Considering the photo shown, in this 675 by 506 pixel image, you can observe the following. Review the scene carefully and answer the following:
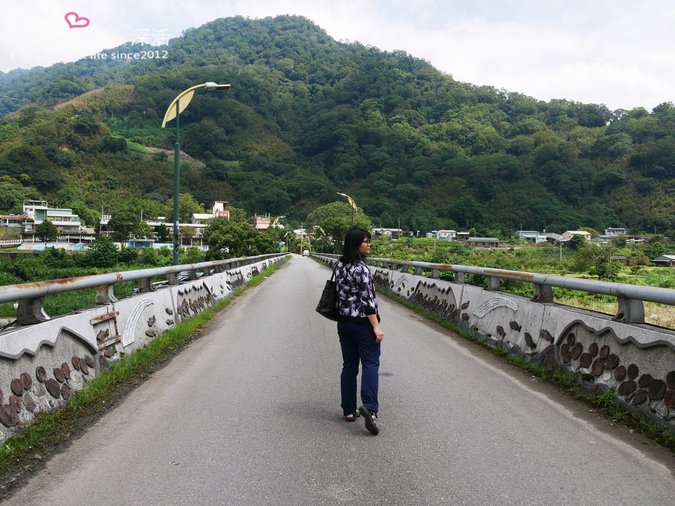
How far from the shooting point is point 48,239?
115000 mm

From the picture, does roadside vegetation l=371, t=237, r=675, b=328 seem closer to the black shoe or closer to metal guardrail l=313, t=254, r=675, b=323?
metal guardrail l=313, t=254, r=675, b=323

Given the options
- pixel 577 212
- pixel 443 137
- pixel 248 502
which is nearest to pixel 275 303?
pixel 248 502

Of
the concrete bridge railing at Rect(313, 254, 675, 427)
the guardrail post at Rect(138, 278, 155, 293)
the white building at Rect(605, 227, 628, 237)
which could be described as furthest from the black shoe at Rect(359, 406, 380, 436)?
the white building at Rect(605, 227, 628, 237)

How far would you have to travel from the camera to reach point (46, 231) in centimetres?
11106

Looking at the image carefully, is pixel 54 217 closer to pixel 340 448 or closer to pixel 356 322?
pixel 356 322

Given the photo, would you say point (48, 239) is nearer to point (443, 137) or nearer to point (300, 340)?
point (300, 340)

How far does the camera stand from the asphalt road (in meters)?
3.15

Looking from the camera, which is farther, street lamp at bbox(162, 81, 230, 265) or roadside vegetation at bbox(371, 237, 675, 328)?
street lamp at bbox(162, 81, 230, 265)

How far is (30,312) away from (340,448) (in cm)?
301

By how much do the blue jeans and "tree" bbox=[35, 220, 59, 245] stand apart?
124 m

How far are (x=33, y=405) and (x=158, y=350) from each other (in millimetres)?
3350

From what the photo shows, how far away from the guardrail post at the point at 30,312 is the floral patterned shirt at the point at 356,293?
2.72 m

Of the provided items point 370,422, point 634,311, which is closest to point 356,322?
point 370,422

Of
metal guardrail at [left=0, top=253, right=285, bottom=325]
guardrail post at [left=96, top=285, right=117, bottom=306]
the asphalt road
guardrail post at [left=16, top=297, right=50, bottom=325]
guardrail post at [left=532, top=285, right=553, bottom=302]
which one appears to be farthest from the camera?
guardrail post at [left=532, top=285, right=553, bottom=302]
